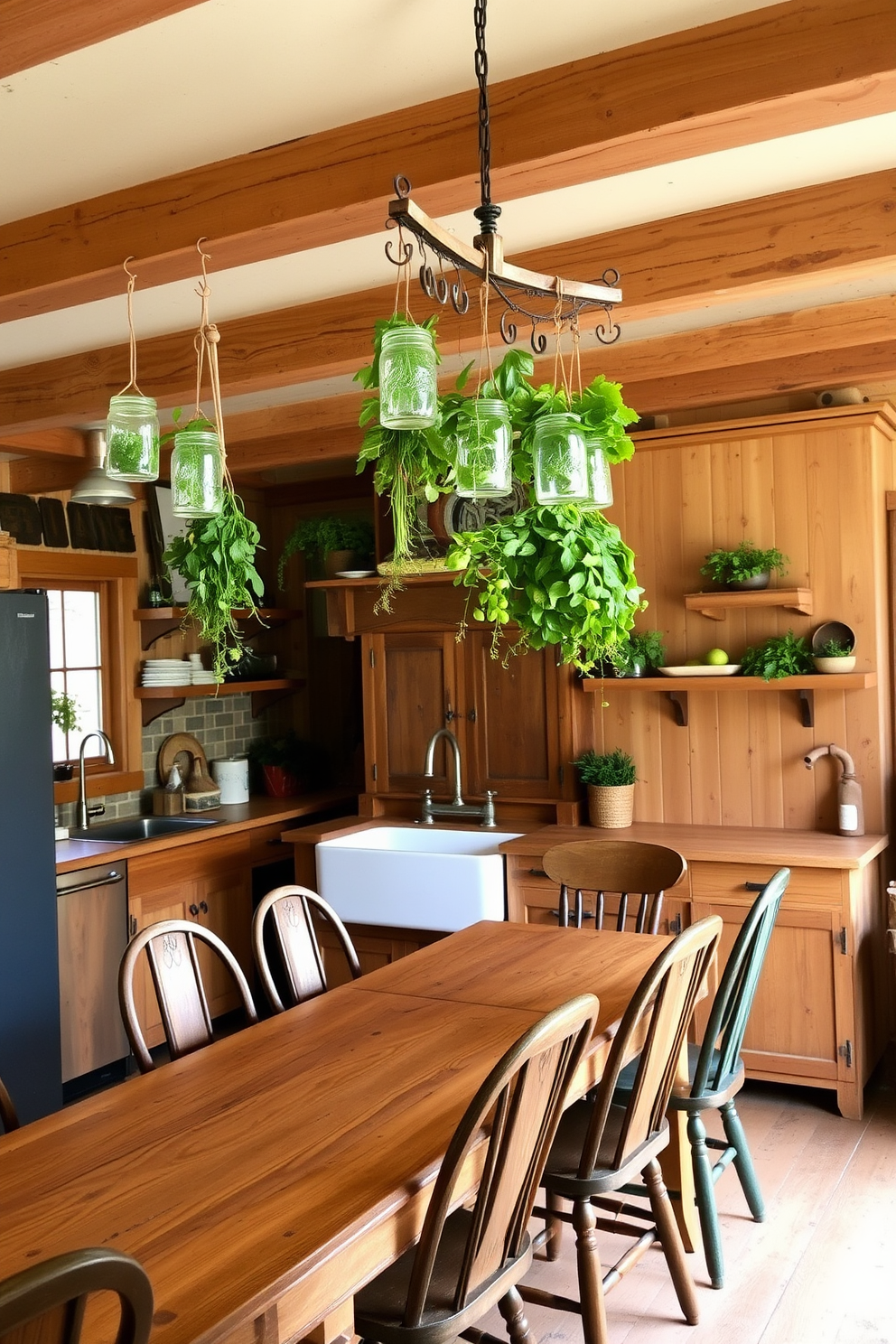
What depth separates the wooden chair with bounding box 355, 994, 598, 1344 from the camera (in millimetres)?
1729

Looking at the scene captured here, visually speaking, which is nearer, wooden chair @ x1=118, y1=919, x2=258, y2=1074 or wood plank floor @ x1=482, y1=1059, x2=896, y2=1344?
wooden chair @ x1=118, y1=919, x2=258, y2=1074

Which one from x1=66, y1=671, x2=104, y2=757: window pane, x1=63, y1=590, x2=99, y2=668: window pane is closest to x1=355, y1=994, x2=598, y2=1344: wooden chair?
x1=66, y1=671, x2=104, y2=757: window pane

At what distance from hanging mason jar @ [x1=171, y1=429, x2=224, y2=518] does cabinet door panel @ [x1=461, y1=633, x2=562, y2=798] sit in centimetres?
263

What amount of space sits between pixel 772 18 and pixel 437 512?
3164 millimetres

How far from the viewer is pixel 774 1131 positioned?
12.5ft

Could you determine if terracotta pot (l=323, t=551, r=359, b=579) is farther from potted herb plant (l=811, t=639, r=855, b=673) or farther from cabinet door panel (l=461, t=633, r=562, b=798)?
potted herb plant (l=811, t=639, r=855, b=673)

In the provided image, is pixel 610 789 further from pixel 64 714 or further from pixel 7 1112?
pixel 7 1112

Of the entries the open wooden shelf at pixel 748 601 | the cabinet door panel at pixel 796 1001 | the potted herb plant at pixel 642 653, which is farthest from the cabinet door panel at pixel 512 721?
the cabinet door panel at pixel 796 1001

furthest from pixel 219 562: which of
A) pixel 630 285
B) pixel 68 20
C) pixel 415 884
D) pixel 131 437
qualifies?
pixel 415 884

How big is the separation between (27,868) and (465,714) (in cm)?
189

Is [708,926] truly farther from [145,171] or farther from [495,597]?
[145,171]

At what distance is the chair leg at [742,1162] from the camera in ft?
10.3

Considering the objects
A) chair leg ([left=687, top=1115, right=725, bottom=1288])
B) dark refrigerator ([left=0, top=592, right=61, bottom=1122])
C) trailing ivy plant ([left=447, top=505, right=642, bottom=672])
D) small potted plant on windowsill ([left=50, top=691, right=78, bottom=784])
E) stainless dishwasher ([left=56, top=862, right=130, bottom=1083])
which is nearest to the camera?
trailing ivy plant ([left=447, top=505, right=642, bottom=672])

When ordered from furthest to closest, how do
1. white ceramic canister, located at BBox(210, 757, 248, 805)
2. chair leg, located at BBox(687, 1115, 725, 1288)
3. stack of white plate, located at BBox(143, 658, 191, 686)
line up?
white ceramic canister, located at BBox(210, 757, 248, 805), stack of white plate, located at BBox(143, 658, 191, 686), chair leg, located at BBox(687, 1115, 725, 1288)
